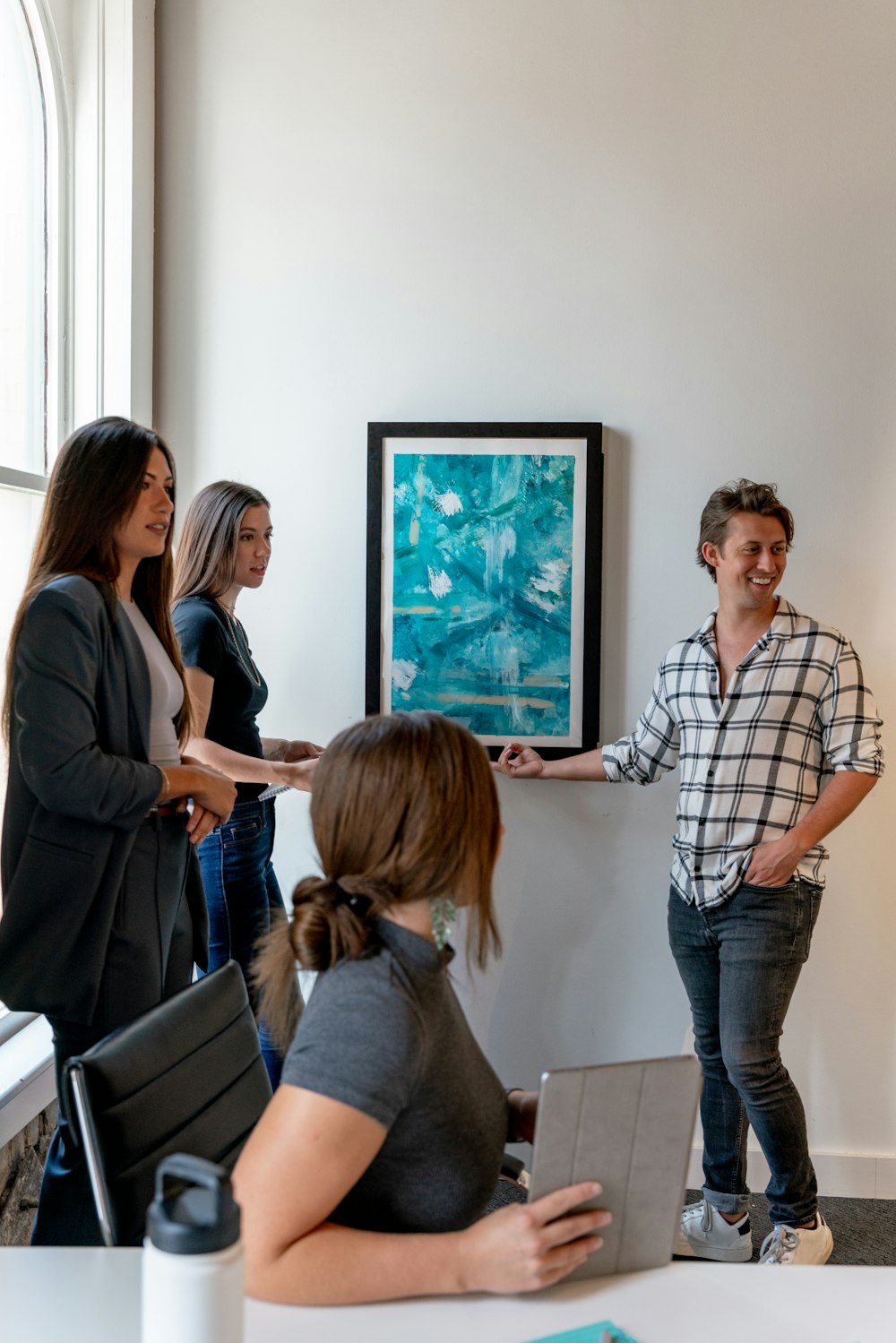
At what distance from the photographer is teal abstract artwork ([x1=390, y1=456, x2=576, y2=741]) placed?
2.83 meters

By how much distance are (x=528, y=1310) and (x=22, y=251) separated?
2.41m

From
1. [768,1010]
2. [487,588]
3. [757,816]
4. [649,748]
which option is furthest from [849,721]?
[487,588]

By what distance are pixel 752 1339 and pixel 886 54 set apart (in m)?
2.84

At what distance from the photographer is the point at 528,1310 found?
38.8 inches

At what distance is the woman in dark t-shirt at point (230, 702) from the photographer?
7.89 feet

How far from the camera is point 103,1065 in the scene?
1204 mm

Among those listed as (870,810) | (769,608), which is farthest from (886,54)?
(870,810)

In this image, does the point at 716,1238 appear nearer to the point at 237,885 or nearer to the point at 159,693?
the point at 237,885

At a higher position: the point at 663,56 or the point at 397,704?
the point at 663,56

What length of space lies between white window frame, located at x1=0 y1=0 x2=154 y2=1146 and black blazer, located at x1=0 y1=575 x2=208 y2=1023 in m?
1.07

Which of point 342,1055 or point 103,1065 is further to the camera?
point 103,1065

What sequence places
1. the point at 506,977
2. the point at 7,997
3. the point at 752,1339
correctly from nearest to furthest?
the point at 752,1339
the point at 7,997
the point at 506,977

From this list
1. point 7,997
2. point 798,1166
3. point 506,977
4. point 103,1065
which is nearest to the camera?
point 103,1065

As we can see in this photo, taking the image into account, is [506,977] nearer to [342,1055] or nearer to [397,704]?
[397,704]
